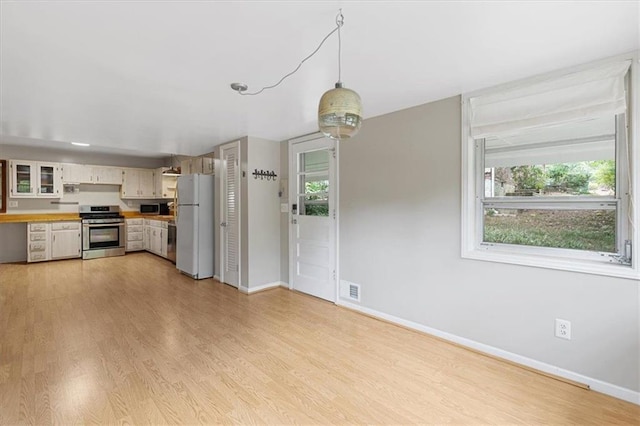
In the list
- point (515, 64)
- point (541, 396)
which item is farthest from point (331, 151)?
point (541, 396)

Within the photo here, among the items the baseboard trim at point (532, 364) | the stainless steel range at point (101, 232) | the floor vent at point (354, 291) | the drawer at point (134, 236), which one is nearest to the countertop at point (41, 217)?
the stainless steel range at point (101, 232)

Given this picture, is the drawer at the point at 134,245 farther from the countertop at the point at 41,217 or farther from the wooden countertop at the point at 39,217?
the wooden countertop at the point at 39,217

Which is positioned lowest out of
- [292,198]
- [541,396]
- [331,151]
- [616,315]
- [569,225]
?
[541,396]

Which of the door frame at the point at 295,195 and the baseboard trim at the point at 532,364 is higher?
the door frame at the point at 295,195

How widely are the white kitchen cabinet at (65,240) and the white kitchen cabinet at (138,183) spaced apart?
124 cm

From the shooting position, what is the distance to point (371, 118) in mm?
3273

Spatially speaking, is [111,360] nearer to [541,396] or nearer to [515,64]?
[541,396]

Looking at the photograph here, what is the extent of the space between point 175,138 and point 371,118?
2.86 metres

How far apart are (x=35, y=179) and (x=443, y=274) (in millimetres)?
7752

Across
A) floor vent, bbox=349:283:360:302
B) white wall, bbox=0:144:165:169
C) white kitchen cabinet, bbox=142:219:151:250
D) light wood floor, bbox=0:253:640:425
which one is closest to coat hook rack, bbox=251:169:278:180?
light wood floor, bbox=0:253:640:425

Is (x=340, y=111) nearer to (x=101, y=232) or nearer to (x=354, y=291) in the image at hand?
(x=354, y=291)

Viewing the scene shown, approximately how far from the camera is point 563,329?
2.13 metres

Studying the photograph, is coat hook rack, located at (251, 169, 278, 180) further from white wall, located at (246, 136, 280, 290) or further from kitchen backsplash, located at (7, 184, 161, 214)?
kitchen backsplash, located at (7, 184, 161, 214)

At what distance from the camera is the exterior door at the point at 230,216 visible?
437 centimetres
